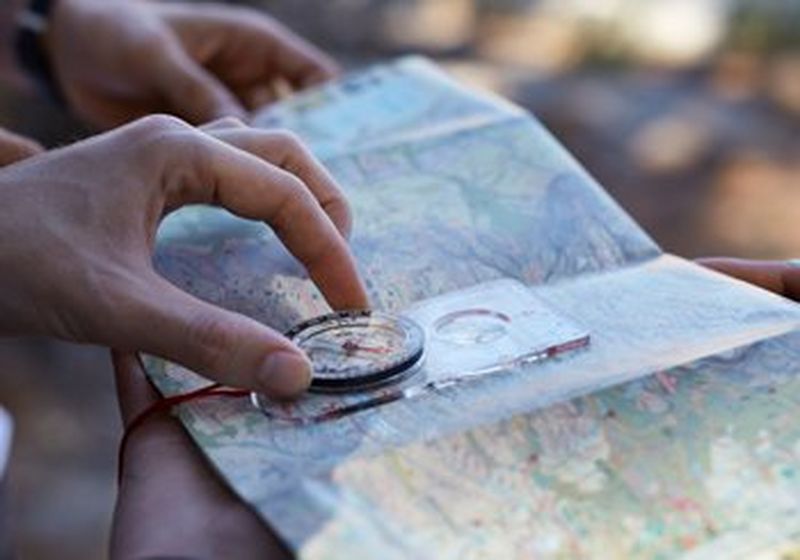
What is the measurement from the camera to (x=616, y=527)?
641 mm

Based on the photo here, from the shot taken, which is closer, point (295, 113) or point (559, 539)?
point (559, 539)

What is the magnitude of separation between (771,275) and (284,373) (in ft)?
1.18

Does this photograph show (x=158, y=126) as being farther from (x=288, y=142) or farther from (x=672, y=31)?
(x=672, y=31)

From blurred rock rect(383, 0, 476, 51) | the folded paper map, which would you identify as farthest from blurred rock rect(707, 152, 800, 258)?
the folded paper map

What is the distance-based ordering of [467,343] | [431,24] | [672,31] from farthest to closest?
[431,24]
[672,31]
[467,343]

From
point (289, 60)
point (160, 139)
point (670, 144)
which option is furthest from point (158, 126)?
point (670, 144)

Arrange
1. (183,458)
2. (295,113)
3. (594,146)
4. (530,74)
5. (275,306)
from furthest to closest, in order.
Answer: (530,74) → (594,146) → (295,113) → (275,306) → (183,458)

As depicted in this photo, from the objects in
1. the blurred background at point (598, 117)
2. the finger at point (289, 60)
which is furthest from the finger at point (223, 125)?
the blurred background at point (598, 117)

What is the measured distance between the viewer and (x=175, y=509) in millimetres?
688

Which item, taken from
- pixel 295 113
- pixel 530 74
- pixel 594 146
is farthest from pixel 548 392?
pixel 530 74

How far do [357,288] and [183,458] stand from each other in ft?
0.53

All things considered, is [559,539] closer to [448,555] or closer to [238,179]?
[448,555]

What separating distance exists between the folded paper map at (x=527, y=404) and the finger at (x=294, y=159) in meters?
0.04

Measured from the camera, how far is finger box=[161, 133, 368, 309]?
81 cm
